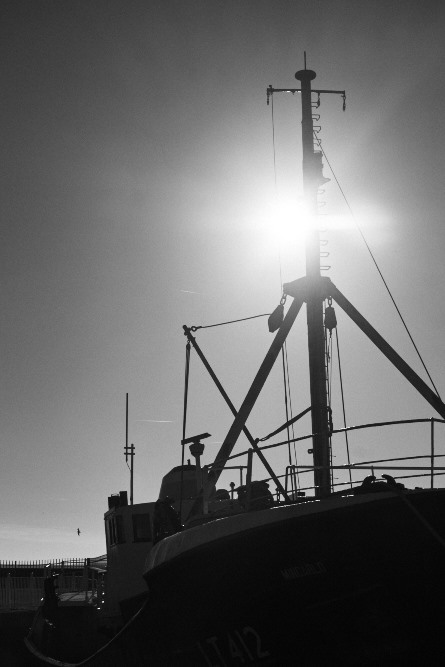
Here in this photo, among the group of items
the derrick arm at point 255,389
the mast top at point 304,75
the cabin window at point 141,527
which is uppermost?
the mast top at point 304,75

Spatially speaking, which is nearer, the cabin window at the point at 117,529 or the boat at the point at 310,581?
the boat at the point at 310,581

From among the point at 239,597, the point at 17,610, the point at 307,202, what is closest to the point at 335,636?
the point at 239,597

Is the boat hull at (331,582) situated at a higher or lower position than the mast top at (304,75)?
lower

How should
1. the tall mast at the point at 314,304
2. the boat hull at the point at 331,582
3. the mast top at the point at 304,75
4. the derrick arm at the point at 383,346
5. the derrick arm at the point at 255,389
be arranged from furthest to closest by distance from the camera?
the mast top at the point at 304,75 → the derrick arm at the point at 255,389 → the derrick arm at the point at 383,346 → the tall mast at the point at 314,304 → the boat hull at the point at 331,582

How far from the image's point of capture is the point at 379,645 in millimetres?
14391

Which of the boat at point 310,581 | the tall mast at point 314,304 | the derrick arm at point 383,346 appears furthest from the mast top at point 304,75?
the boat at point 310,581

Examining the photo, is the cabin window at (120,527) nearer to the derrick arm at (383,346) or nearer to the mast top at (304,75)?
the derrick arm at (383,346)

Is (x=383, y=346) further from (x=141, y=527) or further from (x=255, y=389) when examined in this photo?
(x=141, y=527)

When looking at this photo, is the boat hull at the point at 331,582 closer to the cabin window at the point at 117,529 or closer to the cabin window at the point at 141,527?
the cabin window at the point at 141,527

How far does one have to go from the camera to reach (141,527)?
24609 mm

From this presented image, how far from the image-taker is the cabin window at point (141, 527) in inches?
967

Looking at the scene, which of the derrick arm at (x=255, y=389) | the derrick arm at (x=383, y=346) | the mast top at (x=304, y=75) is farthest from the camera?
the mast top at (x=304, y=75)

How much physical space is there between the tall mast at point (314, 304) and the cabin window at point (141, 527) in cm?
573

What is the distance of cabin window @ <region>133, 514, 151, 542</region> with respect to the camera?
24.6 m
